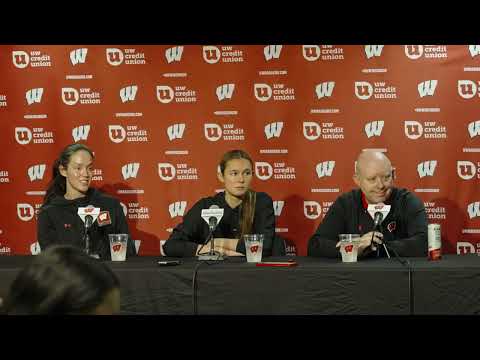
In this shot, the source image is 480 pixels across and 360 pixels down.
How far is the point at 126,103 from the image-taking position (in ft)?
18.9

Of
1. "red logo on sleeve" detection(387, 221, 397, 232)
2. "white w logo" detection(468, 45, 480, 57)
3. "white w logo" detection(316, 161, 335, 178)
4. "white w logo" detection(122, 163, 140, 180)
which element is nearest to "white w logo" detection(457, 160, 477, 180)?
"white w logo" detection(468, 45, 480, 57)

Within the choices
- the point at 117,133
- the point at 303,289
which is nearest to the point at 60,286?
the point at 303,289

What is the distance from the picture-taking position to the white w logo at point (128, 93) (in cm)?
577

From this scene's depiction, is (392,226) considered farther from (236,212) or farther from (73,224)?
(73,224)

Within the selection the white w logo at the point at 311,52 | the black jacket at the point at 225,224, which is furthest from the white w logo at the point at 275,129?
the black jacket at the point at 225,224

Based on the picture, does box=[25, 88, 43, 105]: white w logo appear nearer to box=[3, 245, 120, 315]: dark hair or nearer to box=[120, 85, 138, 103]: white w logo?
box=[120, 85, 138, 103]: white w logo

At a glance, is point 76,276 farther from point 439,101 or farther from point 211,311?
point 439,101

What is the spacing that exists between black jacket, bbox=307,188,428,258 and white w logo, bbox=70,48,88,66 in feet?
8.53

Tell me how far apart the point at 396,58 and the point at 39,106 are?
9.62 feet

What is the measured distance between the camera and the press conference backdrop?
219 inches

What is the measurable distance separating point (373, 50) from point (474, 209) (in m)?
1.48

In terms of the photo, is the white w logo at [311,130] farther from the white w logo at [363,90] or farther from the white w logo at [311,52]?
the white w logo at [311,52]

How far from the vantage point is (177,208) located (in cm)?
576
